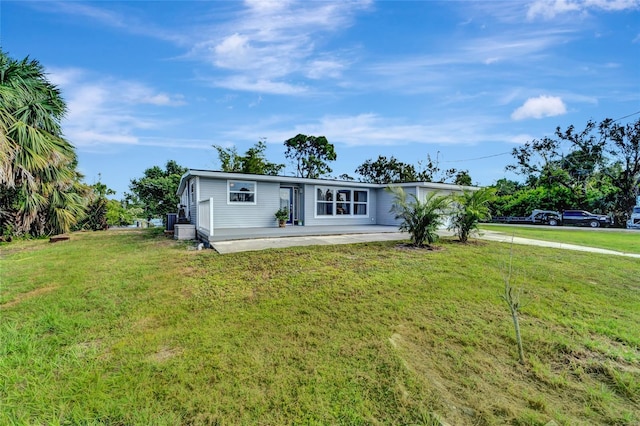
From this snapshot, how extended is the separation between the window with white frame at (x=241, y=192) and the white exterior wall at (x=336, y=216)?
2419 millimetres

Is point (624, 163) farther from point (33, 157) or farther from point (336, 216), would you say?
point (33, 157)

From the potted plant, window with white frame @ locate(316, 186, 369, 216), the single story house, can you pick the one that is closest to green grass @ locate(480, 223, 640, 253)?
the single story house

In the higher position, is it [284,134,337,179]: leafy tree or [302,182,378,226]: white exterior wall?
[284,134,337,179]: leafy tree

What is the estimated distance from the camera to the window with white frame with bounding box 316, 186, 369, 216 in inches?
520

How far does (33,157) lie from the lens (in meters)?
8.58

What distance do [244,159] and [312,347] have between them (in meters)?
24.0

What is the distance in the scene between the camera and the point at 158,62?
37.3ft

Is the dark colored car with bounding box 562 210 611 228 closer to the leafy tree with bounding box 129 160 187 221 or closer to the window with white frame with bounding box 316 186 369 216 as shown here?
the window with white frame with bounding box 316 186 369 216

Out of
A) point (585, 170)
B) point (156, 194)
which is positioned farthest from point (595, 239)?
point (156, 194)

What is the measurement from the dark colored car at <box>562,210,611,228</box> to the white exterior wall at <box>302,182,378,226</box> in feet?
53.1

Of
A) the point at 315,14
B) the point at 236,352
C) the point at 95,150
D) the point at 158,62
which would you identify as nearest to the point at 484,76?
the point at 315,14

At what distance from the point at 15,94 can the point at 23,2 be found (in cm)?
280

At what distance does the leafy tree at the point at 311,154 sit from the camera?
103ft

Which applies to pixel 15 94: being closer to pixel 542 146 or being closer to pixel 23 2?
pixel 23 2
